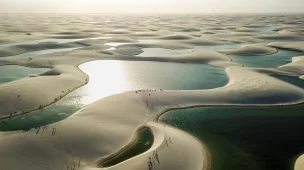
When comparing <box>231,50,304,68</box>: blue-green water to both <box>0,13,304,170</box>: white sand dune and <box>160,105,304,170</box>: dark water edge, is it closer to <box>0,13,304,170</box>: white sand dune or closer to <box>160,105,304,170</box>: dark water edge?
<box>0,13,304,170</box>: white sand dune

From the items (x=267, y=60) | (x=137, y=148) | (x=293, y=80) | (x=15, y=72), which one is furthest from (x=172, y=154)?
(x=267, y=60)

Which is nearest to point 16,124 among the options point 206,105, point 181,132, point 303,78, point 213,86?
point 181,132

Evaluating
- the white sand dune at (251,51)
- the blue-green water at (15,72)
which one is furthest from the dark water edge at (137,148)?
the white sand dune at (251,51)

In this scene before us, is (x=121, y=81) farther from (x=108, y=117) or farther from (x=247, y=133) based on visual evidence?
(x=247, y=133)

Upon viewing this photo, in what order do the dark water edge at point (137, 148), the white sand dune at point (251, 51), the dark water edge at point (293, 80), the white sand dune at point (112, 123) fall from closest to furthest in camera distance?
the white sand dune at point (112, 123), the dark water edge at point (137, 148), the dark water edge at point (293, 80), the white sand dune at point (251, 51)

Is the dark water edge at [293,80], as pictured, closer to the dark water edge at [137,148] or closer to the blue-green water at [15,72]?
the dark water edge at [137,148]

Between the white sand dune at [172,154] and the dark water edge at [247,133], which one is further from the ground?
the white sand dune at [172,154]
